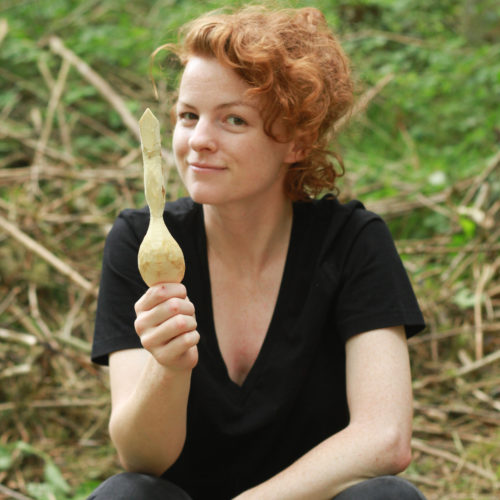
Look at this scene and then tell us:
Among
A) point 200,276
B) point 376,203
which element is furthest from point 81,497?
point 376,203

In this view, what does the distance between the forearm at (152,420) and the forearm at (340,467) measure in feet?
0.69

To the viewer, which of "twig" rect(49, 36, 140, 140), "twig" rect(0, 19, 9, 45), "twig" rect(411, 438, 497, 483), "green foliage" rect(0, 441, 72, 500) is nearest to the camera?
"green foliage" rect(0, 441, 72, 500)

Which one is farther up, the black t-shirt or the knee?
the black t-shirt

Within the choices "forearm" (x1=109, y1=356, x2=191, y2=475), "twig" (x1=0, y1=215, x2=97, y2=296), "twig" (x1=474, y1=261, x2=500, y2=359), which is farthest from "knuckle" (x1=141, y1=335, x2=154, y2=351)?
"twig" (x1=474, y1=261, x2=500, y2=359)

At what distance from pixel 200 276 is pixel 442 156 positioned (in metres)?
3.17

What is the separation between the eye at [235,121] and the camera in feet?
4.83

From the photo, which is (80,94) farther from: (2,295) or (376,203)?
(376,203)

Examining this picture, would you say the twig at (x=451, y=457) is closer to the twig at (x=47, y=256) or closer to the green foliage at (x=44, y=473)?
the green foliage at (x=44, y=473)

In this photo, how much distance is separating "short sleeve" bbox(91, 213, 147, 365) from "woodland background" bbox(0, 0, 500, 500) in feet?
1.86

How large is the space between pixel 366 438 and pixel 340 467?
85 millimetres

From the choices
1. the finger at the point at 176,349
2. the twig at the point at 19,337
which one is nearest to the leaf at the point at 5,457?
the twig at the point at 19,337

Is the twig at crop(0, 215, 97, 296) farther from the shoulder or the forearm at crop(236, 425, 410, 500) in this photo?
the forearm at crop(236, 425, 410, 500)

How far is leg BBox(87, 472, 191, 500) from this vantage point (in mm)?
1387

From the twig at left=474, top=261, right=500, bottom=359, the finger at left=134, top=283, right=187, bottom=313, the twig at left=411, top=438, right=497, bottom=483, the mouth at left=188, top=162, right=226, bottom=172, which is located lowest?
the twig at left=411, top=438, right=497, bottom=483
